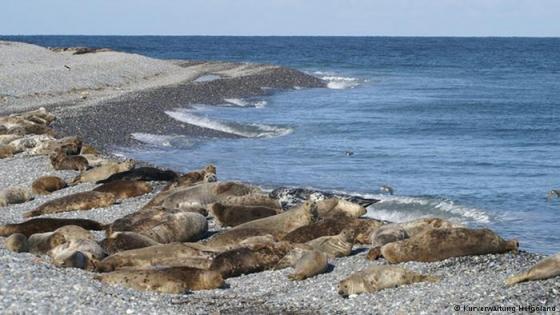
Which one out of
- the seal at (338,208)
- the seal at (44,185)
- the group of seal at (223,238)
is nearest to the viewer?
the group of seal at (223,238)

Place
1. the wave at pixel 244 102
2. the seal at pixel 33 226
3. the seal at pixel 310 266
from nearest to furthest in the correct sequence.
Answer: the seal at pixel 310 266, the seal at pixel 33 226, the wave at pixel 244 102

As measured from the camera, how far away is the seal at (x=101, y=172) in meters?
15.4

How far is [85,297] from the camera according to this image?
8.12m

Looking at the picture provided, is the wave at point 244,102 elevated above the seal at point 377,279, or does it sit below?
below

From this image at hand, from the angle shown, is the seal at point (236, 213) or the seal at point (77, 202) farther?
the seal at point (77, 202)

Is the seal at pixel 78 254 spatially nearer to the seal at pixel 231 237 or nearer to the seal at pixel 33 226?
the seal at pixel 33 226

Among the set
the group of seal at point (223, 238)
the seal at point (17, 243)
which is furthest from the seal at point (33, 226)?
the seal at point (17, 243)

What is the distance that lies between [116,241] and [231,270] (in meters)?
1.42

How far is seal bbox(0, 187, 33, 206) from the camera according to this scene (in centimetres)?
1411

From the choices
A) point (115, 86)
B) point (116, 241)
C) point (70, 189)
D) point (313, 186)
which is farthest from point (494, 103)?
point (116, 241)

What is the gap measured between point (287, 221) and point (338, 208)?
1.23 metres

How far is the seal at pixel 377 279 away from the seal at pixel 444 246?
0.71 m

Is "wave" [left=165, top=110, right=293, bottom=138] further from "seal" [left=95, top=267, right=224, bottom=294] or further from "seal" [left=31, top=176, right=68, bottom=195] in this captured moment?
"seal" [left=95, top=267, right=224, bottom=294]

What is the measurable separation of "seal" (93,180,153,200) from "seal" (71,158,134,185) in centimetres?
112
